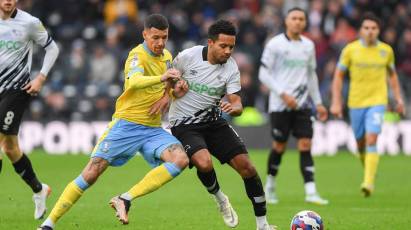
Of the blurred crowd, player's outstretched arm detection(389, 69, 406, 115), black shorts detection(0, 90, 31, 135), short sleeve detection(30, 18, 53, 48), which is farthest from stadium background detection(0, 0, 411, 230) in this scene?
short sleeve detection(30, 18, 53, 48)

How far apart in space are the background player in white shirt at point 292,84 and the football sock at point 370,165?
2.93ft

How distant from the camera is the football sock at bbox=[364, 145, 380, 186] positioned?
15.0 meters

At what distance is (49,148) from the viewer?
2486 cm

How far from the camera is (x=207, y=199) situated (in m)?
15.2

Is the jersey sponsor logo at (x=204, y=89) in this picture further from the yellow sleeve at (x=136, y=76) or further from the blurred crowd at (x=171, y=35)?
the blurred crowd at (x=171, y=35)

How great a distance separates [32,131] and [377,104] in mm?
11872

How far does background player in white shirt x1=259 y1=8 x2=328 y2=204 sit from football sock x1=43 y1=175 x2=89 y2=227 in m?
5.25

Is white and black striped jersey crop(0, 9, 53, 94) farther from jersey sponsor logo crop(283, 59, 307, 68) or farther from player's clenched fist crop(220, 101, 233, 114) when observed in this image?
jersey sponsor logo crop(283, 59, 307, 68)

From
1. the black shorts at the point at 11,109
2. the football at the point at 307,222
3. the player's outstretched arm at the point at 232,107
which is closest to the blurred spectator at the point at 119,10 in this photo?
the black shorts at the point at 11,109

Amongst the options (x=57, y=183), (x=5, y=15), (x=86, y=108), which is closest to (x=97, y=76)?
(x=86, y=108)

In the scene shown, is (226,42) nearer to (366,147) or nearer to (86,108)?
(366,147)

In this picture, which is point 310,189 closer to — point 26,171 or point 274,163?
point 274,163

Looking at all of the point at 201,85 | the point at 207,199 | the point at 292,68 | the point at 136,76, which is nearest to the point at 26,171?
→ the point at 201,85

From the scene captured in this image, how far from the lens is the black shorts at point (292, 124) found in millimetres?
14852
